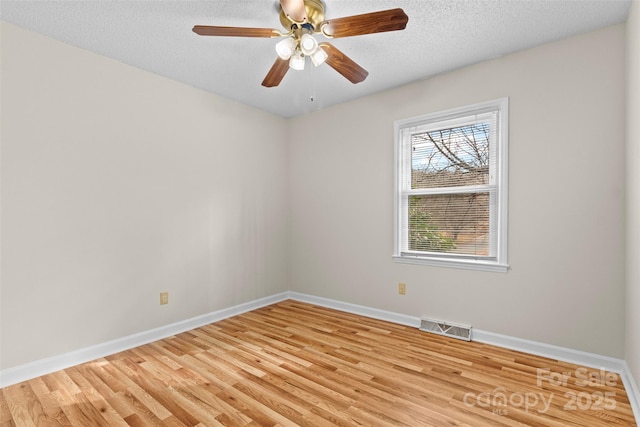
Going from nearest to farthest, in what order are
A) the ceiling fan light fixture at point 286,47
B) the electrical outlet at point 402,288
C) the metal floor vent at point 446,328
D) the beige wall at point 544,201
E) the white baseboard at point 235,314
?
the ceiling fan light fixture at point 286,47
the white baseboard at point 235,314
the beige wall at point 544,201
the metal floor vent at point 446,328
the electrical outlet at point 402,288

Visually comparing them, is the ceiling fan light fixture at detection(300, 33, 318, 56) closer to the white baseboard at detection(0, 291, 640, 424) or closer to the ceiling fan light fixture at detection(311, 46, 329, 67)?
the ceiling fan light fixture at detection(311, 46, 329, 67)

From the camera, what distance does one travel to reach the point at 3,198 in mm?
2182

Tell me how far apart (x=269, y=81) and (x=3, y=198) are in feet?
6.63

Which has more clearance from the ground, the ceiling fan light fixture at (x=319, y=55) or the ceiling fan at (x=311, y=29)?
the ceiling fan at (x=311, y=29)

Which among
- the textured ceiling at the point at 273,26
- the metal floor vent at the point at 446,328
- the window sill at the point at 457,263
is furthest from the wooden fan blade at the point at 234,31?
the metal floor vent at the point at 446,328

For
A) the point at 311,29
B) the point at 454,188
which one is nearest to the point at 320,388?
the point at 454,188

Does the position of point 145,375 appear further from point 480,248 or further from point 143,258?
point 480,248

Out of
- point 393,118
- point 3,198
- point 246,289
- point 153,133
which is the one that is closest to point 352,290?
point 246,289

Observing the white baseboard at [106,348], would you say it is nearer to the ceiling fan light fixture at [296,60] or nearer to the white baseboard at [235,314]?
the white baseboard at [235,314]

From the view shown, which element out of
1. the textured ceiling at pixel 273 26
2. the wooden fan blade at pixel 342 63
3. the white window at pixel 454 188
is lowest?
the white window at pixel 454 188

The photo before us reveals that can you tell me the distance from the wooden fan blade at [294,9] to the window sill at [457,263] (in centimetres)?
239

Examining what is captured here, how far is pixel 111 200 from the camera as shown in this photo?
107 inches

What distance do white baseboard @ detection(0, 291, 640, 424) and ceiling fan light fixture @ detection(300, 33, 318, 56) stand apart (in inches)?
104

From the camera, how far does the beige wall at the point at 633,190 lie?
6.08ft
